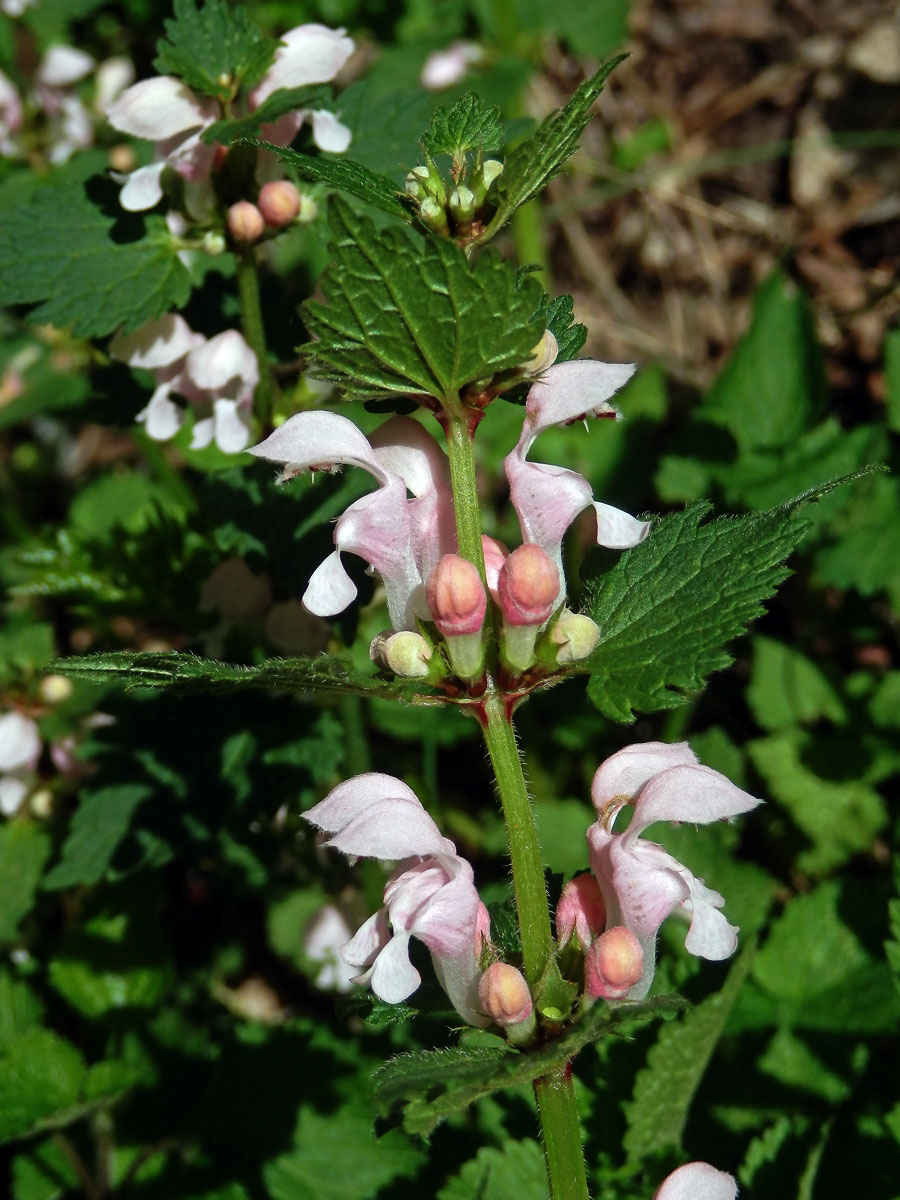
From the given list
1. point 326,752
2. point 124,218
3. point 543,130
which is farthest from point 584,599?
point 124,218

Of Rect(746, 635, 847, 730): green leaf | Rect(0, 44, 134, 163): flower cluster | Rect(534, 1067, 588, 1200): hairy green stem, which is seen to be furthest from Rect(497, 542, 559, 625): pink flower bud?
Rect(0, 44, 134, 163): flower cluster

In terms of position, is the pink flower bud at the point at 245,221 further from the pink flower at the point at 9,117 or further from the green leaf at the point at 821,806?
the pink flower at the point at 9,117

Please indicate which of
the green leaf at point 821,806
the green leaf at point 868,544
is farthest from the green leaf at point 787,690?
the green leaf at point 868,544

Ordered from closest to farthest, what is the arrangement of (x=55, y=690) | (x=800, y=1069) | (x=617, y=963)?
(x=617, y=963)
(x=800, y=1069)
(x=55, y=690)

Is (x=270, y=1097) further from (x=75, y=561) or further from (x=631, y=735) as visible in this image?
(x=631, y=735)

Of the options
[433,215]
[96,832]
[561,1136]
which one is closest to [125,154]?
[96,832]

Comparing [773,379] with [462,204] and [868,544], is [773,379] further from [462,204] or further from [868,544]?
[462,204]

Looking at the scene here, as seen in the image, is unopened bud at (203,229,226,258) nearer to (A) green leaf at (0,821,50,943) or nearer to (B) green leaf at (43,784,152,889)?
(B) green leaf at (43,784,152,889)
